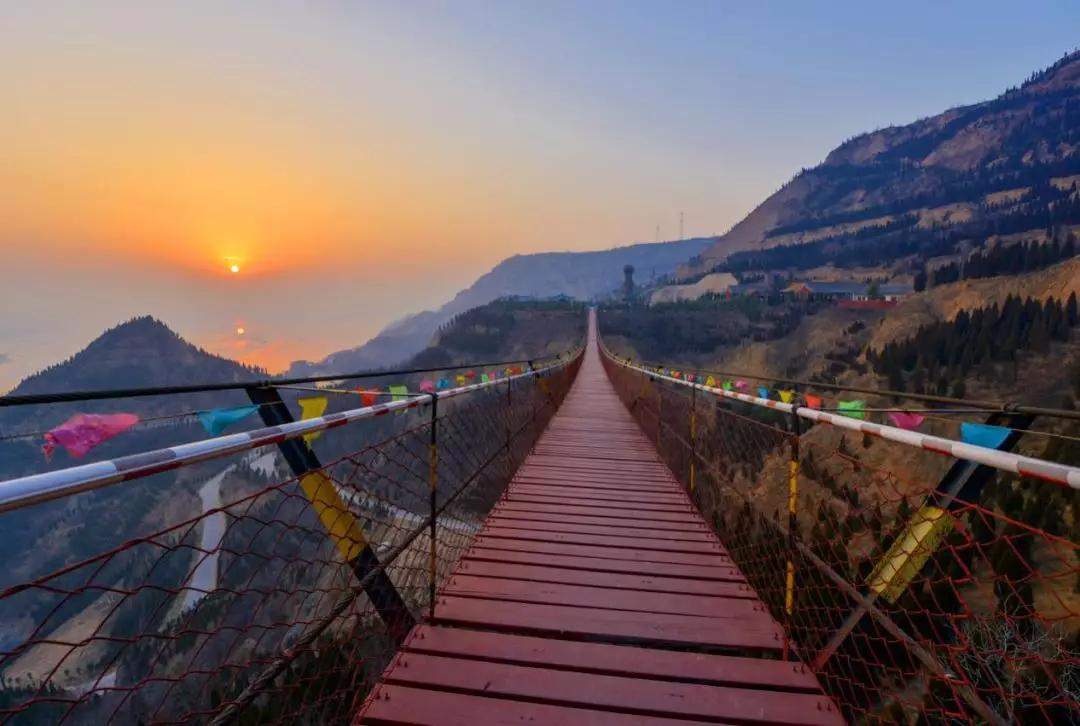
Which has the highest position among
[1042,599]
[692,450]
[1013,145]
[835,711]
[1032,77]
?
[1032,77]

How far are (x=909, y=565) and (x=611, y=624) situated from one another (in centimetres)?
175

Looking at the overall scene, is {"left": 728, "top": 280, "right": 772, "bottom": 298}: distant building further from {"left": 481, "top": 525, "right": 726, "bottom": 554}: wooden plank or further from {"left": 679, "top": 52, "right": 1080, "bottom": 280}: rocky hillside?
{"left": 481, "top": 525, "right": 726, "bottom": 554}: wooden plank

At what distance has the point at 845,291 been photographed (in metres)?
87.1

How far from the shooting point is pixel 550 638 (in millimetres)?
3320

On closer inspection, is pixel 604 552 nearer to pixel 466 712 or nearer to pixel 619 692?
pixel 619 692

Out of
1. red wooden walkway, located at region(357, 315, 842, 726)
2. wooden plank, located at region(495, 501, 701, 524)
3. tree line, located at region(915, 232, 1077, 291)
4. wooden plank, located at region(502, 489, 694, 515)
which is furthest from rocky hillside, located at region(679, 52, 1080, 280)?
red wooden walkway, located at region(357, 315, 842, 726)

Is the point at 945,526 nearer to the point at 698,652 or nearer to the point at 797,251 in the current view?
the point at 698,652

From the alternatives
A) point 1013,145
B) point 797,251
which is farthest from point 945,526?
point 1013,145

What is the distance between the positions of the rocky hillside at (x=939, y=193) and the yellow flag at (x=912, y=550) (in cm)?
10140

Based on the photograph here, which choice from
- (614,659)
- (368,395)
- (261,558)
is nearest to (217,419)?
(368,395)

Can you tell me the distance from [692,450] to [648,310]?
280ft

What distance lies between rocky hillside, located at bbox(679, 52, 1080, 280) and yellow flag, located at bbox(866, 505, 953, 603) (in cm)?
10140

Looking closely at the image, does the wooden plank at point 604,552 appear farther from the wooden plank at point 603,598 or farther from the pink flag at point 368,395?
the pink flag at point 368,395

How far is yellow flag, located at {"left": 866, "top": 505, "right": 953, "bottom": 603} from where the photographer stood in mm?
2688
